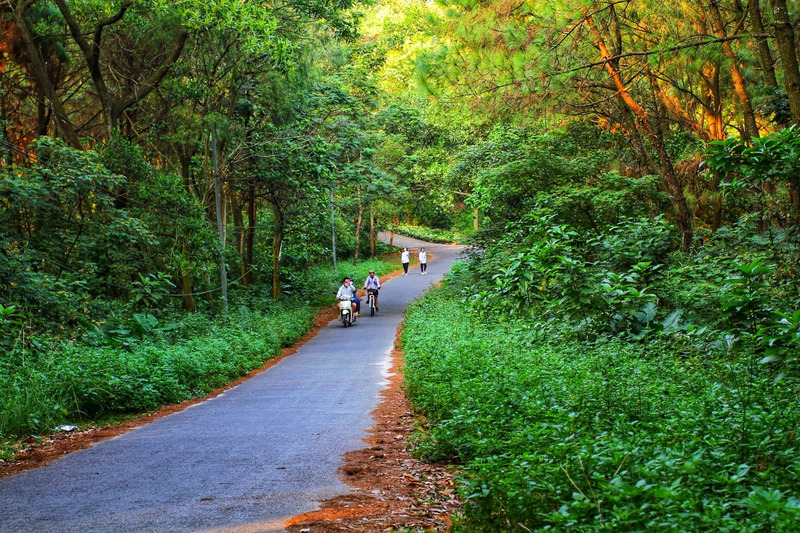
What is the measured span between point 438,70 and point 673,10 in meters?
4.90

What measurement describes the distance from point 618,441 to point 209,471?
3.54 meters

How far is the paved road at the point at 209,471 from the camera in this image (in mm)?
4855

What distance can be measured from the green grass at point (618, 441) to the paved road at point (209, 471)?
123 centimetres

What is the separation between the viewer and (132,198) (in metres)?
17.1

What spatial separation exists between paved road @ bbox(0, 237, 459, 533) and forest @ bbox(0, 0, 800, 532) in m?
1.16

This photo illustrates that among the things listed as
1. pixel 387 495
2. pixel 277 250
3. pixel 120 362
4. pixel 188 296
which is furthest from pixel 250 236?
pixel 387 495

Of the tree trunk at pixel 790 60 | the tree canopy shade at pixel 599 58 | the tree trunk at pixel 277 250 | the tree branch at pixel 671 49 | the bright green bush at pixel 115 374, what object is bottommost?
the bright green bush at pixel 115 374

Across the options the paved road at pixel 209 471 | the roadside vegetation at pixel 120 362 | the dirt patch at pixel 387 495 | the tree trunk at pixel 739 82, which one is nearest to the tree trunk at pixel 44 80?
the roadside vegetation at pixel 120 362

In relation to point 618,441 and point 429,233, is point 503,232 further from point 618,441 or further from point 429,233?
point 429,233

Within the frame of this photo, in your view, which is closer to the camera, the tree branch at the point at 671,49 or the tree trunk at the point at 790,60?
the tree trunk at the point at 790,60

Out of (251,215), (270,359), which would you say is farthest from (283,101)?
(270,359)

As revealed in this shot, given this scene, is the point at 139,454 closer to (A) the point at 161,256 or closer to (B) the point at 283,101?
(A) the point at 161,256

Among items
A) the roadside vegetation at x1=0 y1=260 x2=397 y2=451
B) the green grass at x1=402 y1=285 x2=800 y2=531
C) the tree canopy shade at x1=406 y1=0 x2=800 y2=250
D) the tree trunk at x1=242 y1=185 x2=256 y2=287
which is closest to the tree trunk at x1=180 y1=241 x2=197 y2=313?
the roadside vegetation at x1=0 y1=260 x2=397 y2=451

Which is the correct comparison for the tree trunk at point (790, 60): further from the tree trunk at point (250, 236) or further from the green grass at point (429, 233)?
the green grass at point (429, 233)
